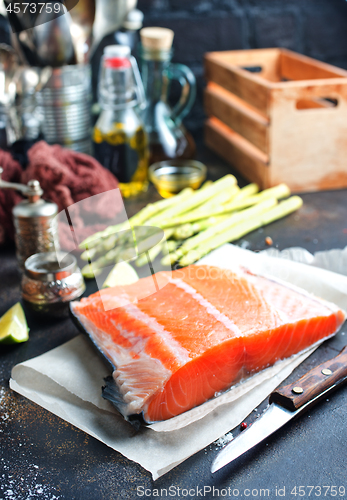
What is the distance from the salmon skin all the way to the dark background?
1.32m

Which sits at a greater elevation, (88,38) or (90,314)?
(88,38)

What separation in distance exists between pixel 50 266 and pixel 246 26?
5.04ft

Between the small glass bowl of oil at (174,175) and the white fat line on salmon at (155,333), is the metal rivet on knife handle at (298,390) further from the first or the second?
the small glass bowl of oil at (174,175)

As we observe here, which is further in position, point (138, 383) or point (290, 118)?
point (290, 118)

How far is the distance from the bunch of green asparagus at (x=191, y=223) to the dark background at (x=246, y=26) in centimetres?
74

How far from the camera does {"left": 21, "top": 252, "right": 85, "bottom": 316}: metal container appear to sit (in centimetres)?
106

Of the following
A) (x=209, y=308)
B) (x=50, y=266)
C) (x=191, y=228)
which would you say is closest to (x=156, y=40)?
(x=191, y=228)

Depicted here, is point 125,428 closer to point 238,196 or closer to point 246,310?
point 246,310

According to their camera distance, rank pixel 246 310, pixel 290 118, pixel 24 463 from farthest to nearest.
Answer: pixel 290 118, pixel 246 310, pixel 24 463

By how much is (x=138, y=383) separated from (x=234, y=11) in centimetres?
178

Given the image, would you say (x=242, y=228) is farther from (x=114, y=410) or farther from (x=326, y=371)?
(x=114, y=410)

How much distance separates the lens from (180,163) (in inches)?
68.4

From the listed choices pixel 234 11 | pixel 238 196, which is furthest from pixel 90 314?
pixel 234 11

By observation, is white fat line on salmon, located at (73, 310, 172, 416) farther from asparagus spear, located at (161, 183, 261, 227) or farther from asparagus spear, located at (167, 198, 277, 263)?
asparagus spear, located at (161, 183, 261, 227)
